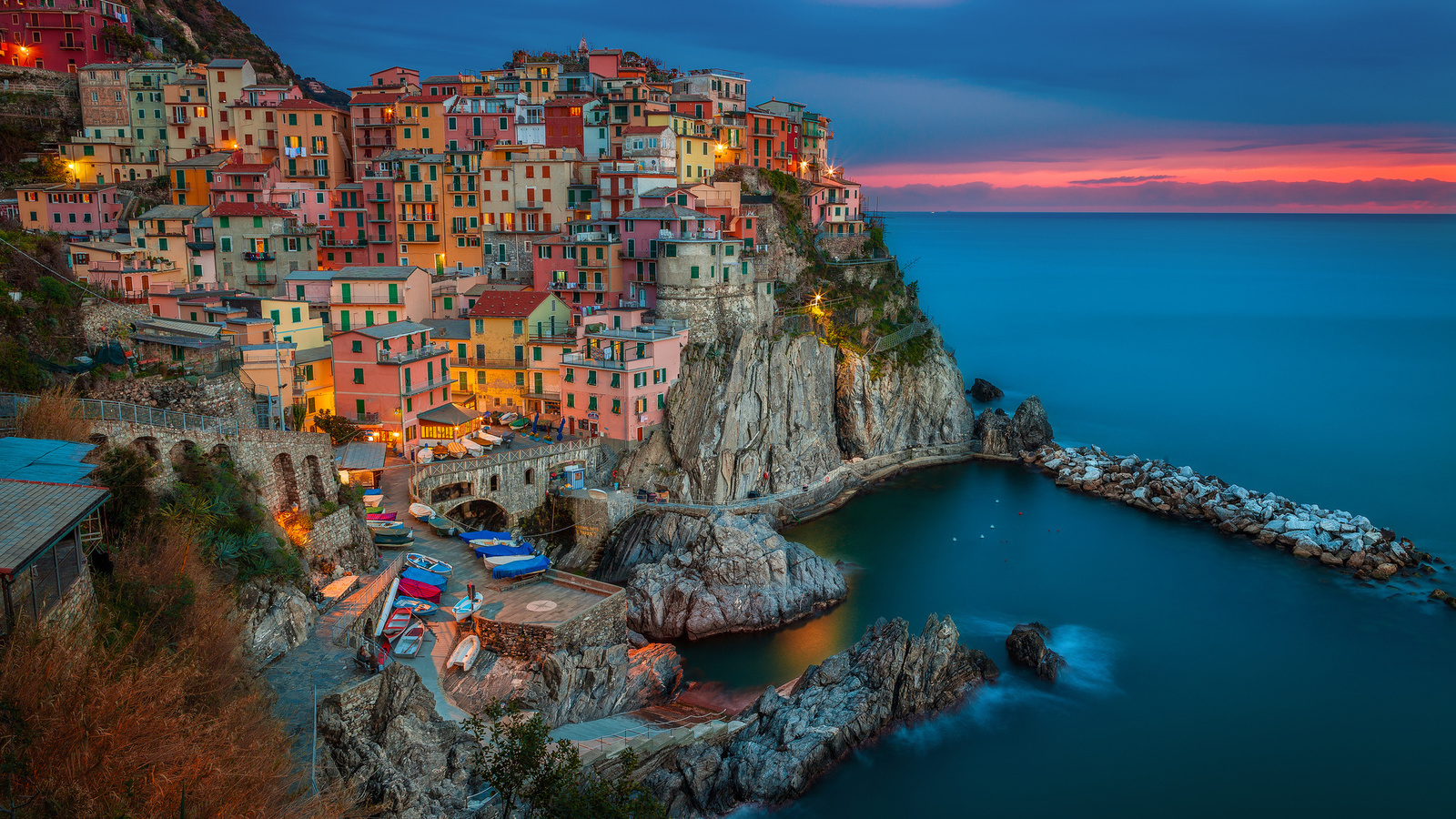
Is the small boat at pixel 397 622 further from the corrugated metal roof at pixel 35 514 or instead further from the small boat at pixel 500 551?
the corrugated metal roof at pixel 35 514

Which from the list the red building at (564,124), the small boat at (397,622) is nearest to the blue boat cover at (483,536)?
the small boat at (397,622)

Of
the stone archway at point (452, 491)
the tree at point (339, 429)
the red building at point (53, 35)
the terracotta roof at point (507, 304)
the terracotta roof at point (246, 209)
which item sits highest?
the red building at point (53, 35)

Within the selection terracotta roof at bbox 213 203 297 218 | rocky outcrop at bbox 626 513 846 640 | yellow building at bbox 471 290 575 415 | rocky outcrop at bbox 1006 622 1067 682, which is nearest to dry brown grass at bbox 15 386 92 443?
rocky outcrop at bbox 626 513 846 640

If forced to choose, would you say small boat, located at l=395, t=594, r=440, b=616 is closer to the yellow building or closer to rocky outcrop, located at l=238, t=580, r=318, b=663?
rocky outcrop, located at l=238, t=580, r=318, b=663

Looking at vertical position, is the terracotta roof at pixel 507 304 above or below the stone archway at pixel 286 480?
above

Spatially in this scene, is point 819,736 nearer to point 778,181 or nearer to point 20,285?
point 20,285

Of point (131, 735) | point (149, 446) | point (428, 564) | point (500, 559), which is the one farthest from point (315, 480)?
point (131, 735)
